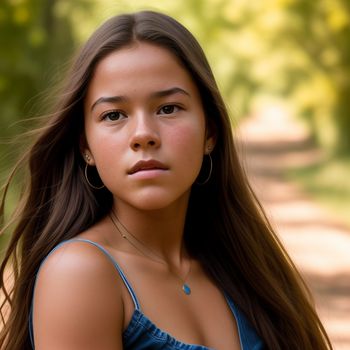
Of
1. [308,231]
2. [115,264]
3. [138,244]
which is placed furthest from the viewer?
[308,231]

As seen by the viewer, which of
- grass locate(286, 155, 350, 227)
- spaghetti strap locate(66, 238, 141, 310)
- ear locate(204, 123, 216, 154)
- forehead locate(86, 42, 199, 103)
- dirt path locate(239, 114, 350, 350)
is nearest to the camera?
spaghetti strap locate(66, 238, 141, 310)

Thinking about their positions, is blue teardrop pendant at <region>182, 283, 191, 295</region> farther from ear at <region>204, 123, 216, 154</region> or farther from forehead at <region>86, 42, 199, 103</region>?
forehead at <region>86, 42, 199, 103</region>

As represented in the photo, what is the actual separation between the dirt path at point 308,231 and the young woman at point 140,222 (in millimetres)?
488

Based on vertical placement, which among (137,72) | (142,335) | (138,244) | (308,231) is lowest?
(142,335)

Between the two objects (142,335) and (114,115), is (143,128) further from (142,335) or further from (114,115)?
(142,335)

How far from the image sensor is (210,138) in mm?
2701

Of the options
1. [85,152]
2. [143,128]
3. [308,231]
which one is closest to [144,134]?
[143,128]

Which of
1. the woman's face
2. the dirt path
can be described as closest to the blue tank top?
the woman's face

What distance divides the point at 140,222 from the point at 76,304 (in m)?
0.48

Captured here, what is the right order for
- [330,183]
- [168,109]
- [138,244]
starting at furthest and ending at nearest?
[330,183] < [138,244] < [168,109]

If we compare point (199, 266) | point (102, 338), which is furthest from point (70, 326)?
point (199, 266)

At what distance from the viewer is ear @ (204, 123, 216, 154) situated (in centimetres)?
A: 269

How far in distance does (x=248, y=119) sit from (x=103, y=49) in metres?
35.6

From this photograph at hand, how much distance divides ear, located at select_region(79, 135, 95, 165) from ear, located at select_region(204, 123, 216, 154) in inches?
13.3
